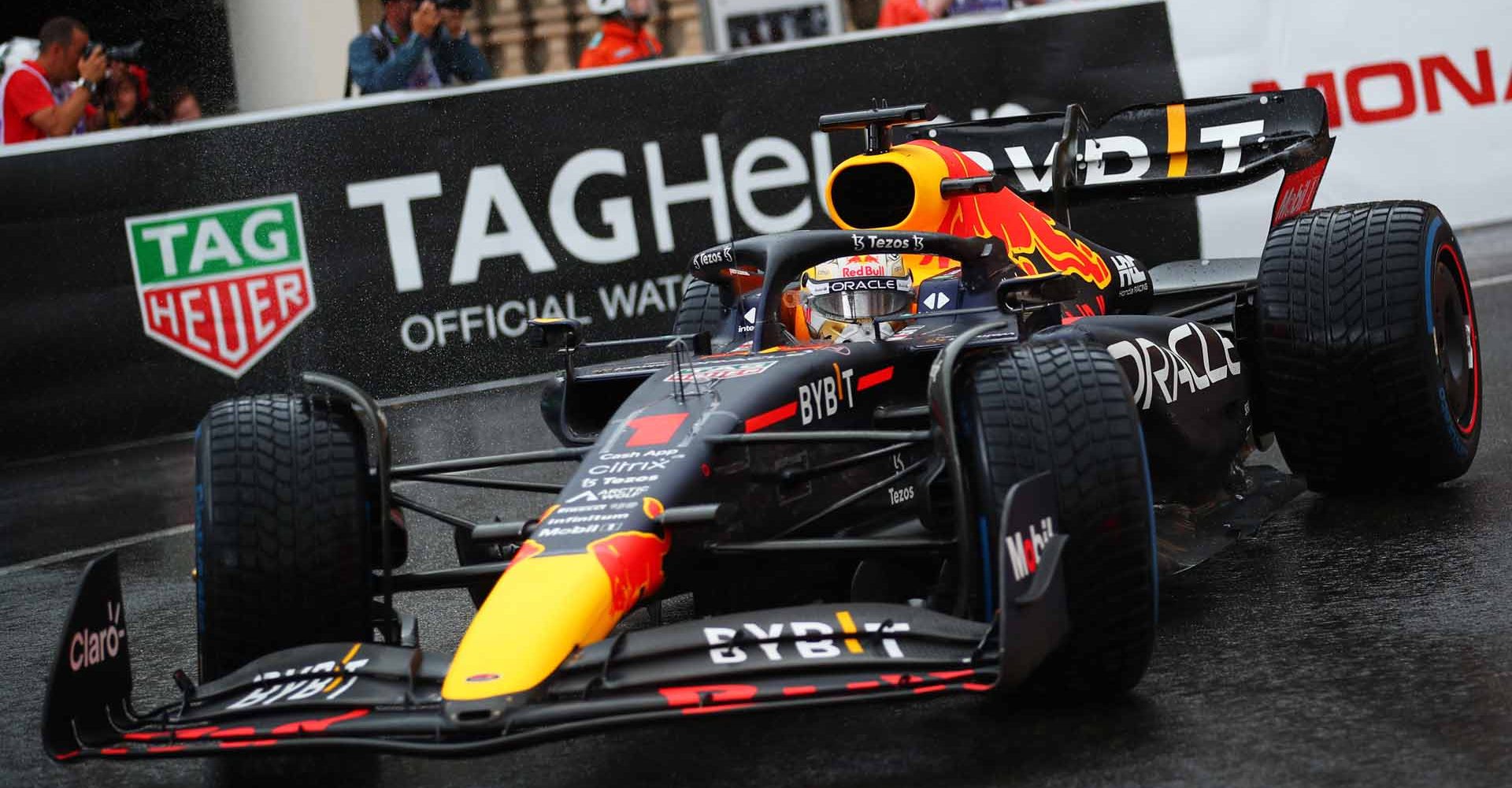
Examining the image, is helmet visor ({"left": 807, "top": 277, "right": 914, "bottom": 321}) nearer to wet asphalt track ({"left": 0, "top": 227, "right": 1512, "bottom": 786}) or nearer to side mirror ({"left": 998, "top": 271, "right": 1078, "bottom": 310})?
side mirror ({"left": 998, "top": 271, "right": 1078, "bottom": 310})

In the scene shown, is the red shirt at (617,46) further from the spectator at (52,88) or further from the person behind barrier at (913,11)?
A: the spectator at (52,88)

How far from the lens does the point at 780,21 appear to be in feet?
37.0

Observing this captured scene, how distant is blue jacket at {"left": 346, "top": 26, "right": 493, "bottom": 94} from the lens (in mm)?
10461

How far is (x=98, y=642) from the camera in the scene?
4004 millimetres

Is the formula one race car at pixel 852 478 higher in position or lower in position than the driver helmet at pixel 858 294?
lower

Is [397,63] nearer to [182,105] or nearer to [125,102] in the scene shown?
[182,105]

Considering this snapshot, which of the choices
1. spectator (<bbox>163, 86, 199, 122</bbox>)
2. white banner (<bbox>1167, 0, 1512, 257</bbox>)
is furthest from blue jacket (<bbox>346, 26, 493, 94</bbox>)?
white banner (<bbox>1167, 0, 1512, 257</bbox>)

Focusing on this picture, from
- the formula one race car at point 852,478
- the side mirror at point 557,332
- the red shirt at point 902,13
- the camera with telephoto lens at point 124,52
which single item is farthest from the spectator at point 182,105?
the side mirror at point 557,332

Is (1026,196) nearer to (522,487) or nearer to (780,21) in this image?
(522,487)

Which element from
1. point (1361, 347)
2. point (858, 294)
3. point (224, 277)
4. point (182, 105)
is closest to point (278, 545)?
point (858, 294)

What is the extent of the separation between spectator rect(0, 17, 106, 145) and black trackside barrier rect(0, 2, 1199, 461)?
357 mm

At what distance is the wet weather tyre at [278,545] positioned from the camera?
453cm

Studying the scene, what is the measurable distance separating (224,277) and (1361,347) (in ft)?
19.7

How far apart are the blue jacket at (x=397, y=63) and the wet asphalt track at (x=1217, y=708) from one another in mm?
4527
